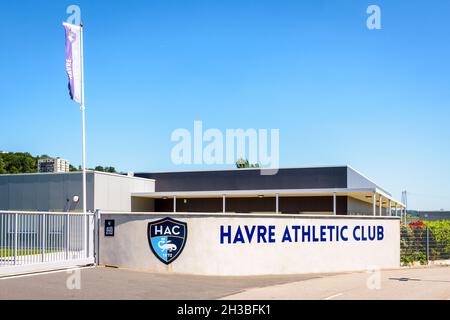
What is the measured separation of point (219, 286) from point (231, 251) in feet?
7.65

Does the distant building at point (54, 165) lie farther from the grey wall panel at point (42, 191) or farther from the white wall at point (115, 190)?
the white wall at point (115, 190)

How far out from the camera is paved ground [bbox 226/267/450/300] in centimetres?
1306

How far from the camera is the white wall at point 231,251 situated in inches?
672

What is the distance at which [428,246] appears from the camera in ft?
70.4

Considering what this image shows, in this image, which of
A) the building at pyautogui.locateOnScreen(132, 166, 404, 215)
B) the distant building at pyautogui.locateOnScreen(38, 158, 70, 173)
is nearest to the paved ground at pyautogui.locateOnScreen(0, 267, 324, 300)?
the building at pyautogui.locateOnScreen(132, 166, 404, 215)

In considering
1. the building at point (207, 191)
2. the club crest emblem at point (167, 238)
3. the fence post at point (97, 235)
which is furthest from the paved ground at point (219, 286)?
the building at point (207, 191)

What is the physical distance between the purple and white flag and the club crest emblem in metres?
6.68

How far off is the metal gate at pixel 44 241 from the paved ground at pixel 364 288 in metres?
6.57

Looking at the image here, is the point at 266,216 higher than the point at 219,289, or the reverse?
the point at 266,216

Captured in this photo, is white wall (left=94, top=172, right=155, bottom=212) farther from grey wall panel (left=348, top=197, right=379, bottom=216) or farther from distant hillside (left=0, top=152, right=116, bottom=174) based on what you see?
distant hillside (left=0, top=152, right=116, bottom=174)
